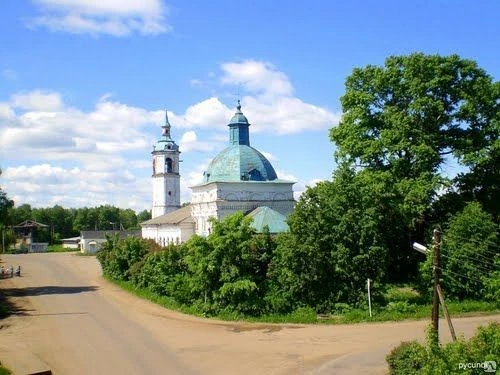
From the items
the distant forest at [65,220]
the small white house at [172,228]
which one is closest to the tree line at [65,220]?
the distant forest at [65,220]

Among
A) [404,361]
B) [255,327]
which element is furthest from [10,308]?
[404,361]

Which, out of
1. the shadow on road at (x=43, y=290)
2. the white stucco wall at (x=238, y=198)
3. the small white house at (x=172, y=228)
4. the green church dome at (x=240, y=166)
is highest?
the green church dome at (x=240, y=166)

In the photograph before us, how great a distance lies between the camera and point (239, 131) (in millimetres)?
51750

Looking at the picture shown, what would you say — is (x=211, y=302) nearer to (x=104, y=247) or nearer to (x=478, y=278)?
(x=478, y=278)

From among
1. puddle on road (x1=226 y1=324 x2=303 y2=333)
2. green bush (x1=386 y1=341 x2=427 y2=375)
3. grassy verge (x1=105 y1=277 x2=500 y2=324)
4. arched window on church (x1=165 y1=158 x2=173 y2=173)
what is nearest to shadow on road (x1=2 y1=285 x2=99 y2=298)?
grassy verge (x1=105 y1=277 x2=500 y2=324)

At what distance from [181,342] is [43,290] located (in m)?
20.0

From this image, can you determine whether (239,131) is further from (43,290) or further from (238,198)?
(43,290)

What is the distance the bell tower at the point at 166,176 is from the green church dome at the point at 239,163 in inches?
767

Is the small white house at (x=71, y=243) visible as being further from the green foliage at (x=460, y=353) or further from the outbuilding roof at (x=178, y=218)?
the green foliage at (x=460, y=353)

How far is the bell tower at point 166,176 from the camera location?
229 feet

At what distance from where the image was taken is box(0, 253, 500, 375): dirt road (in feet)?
60.1

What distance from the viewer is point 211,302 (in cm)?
2714

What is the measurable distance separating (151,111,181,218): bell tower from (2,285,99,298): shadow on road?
30.2 metres

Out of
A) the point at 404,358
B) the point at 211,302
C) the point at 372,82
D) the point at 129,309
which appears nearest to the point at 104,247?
the point at 129,309
